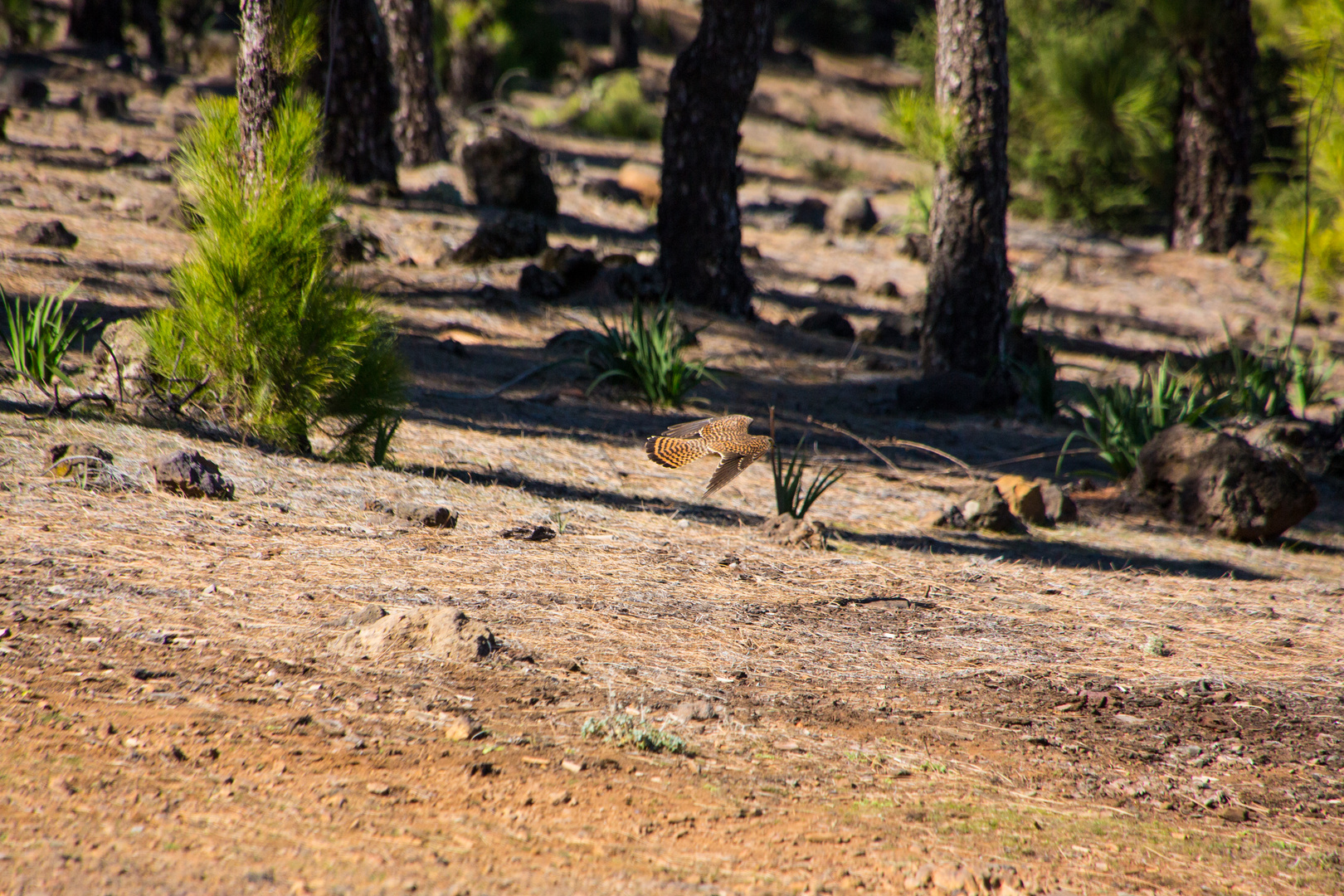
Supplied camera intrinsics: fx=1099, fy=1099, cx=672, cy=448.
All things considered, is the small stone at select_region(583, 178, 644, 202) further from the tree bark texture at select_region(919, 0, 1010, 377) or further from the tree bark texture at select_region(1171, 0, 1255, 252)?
the tree bark texture at select_region(1171, 0, 1255, 252)

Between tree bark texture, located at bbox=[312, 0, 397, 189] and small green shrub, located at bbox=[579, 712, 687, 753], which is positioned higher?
tree bark texture, located at bbox=[312, 0, 397, 189]

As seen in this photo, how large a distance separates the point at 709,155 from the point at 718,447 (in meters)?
6.17

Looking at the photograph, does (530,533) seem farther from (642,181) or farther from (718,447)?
(642,181)

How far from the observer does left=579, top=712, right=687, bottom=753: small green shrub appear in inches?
103

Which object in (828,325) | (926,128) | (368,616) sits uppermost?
(926,128)

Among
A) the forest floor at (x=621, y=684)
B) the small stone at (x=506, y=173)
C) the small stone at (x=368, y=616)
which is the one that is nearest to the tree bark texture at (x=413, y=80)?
the small stone at (x=506, y=173)

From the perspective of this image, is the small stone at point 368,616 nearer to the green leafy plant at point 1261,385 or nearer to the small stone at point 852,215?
the green leafy plant at point 1261,385

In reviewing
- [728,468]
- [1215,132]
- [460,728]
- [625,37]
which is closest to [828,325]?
[728,468]

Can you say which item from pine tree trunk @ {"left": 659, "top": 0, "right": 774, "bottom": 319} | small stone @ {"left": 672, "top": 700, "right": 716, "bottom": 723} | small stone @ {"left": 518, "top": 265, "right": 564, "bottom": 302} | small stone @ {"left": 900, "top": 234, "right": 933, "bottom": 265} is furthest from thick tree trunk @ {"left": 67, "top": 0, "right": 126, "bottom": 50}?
small stone @ {"left": 672, "top": 700, "right": 716, "bottom": 723}

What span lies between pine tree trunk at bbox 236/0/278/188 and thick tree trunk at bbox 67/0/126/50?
566 inches

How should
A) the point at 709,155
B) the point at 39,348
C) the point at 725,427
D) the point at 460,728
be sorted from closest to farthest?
the point at 460,728 → the point at 725,427 → the point at 39,348 → the point at 709,155

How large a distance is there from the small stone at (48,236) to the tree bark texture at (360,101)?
308 cm

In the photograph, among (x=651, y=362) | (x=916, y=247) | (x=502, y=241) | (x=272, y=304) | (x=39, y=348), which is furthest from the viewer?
(x=916, y=247)

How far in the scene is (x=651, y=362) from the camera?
637 centimetres
